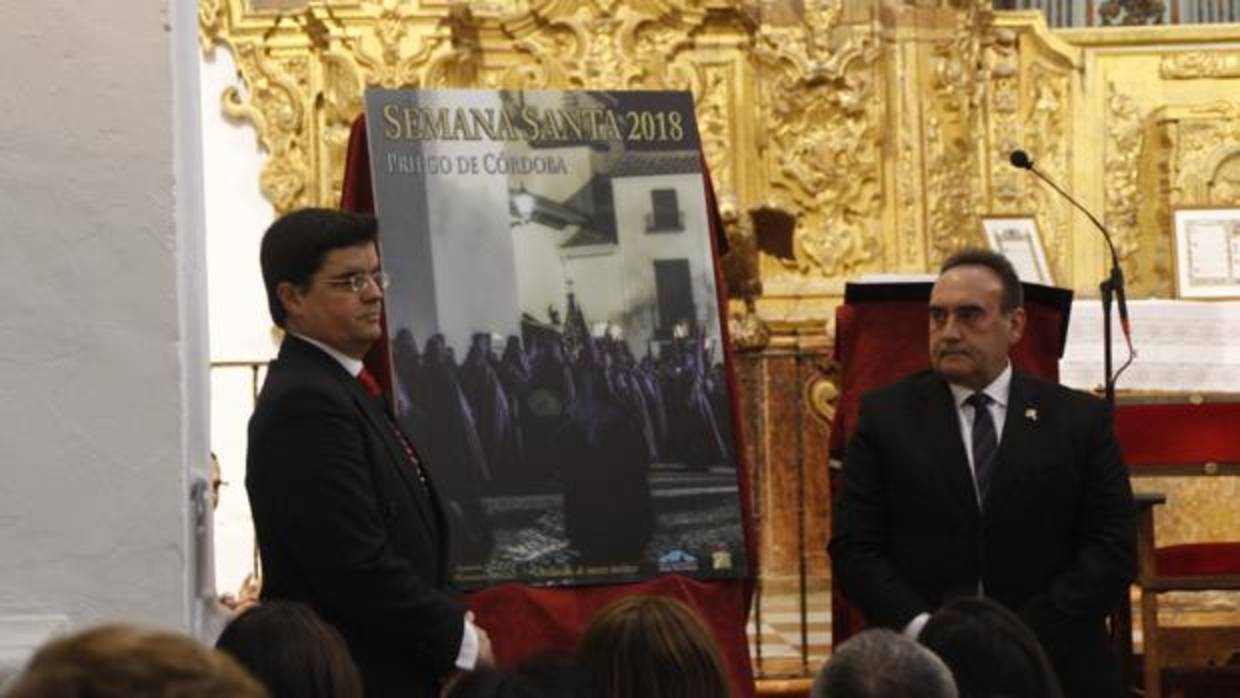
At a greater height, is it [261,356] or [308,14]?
[308,14]

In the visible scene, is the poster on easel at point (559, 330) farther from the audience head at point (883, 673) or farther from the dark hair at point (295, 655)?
the audience head at point (883, 673)

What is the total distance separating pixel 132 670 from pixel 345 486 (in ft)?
8.13

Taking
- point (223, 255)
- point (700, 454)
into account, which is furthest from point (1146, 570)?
point (223, 255)

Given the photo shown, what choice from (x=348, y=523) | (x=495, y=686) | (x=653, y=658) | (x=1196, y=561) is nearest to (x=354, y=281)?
(x=348, y=523)

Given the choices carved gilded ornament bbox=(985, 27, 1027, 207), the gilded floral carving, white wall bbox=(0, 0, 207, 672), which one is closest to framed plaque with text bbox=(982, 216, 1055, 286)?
carved gilded ornament bbox=(985, 27, 1027, 207)

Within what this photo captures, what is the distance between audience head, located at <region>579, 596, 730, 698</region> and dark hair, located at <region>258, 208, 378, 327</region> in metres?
1.15

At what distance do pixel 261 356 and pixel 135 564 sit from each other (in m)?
6.95

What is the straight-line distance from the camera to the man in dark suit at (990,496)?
17.1 feet

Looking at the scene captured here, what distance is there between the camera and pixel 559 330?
18.3 ft

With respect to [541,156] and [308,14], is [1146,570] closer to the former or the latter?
[541,156]

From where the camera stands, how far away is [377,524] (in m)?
4.30

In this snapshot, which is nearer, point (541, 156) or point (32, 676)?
point (32, 676)

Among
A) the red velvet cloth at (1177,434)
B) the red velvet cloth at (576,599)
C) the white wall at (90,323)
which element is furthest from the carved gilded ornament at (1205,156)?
the white wall at (90,323)

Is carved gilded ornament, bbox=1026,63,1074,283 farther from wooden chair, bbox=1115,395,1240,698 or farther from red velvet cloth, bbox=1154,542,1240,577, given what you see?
red velvet cloth, bbox=1154,542,1240,577
